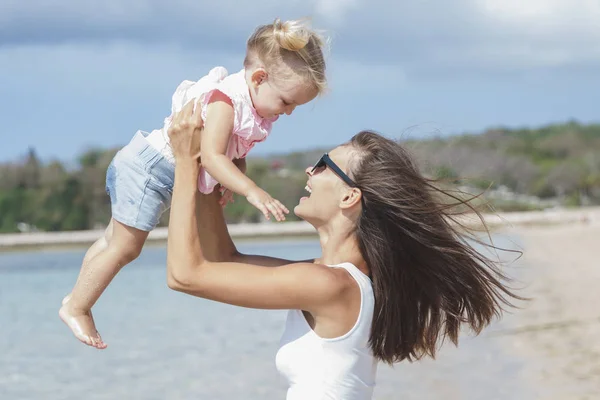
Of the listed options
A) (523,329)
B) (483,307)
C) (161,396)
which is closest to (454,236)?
(483,307)

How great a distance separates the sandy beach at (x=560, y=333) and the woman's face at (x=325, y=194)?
118 inches

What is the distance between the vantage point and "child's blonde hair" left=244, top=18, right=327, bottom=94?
3068 millimetres

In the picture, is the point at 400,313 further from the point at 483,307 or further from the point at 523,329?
the point at 523,329

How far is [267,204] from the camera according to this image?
269cm

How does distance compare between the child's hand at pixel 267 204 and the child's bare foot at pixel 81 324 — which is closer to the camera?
the child's hand at pixel 267 204

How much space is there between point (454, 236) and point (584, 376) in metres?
5.02

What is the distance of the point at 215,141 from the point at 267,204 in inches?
14.6

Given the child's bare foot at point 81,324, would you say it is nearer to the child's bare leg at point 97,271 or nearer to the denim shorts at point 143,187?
the child's bare leg at point 97,271

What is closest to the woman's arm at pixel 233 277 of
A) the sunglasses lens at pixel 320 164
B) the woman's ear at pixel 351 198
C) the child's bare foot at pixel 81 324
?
the woman's ear at pixel 351 198

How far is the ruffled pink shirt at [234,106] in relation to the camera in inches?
122

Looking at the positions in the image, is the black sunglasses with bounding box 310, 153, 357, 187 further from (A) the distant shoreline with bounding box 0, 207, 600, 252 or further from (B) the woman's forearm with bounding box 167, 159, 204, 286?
(A) the distant shoreline with bounding box 0, 207, 600, 252

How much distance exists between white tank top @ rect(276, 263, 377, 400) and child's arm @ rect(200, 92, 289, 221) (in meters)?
0.27

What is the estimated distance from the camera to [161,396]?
8047 millimetres

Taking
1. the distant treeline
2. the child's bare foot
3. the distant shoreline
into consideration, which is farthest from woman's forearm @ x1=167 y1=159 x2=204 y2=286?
the distant shoreline
